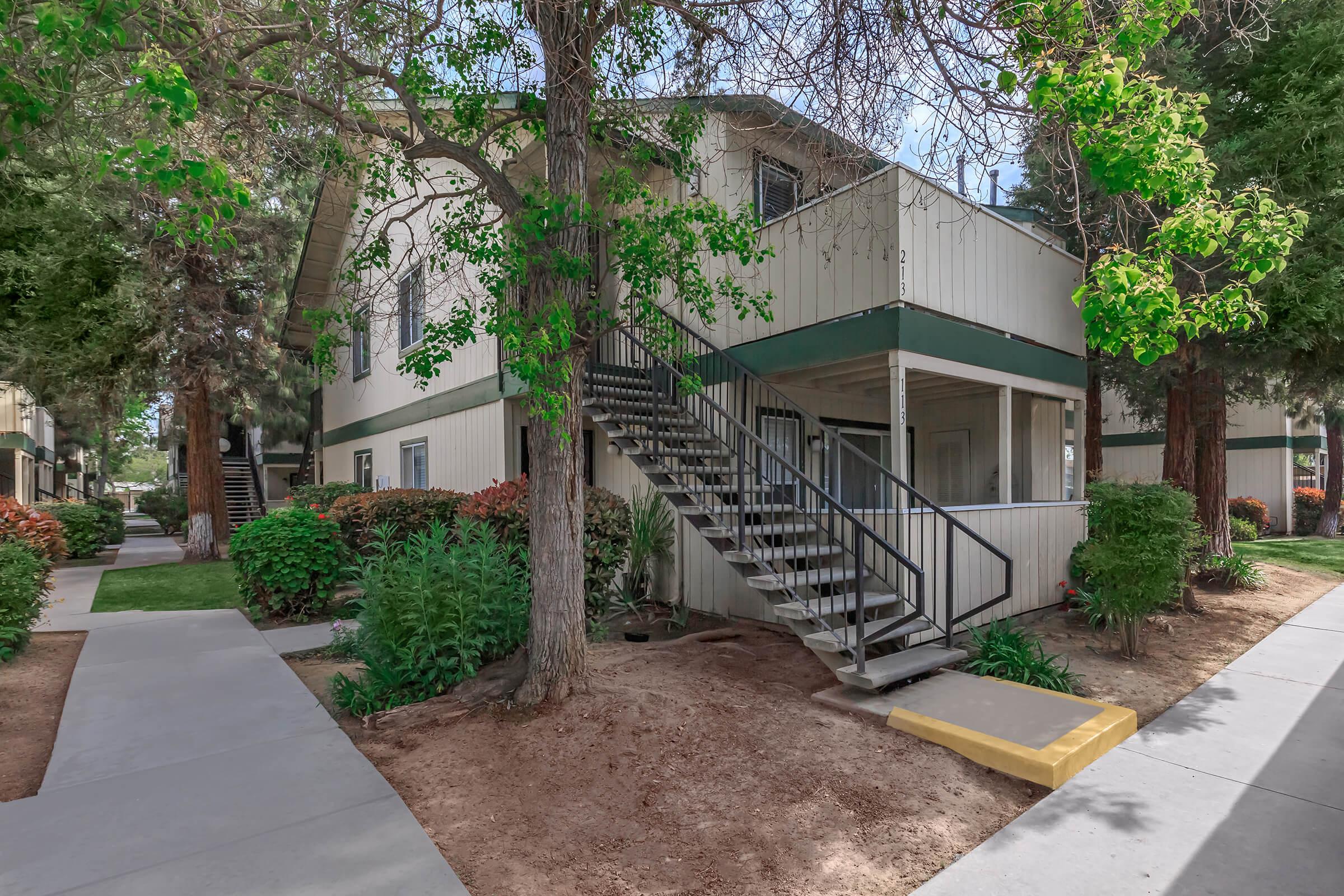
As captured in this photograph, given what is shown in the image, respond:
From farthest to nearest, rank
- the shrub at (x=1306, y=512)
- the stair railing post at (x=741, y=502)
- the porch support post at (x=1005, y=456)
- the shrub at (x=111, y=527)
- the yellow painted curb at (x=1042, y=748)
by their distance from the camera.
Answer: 1. the shrub at (x=1306, y=512)
2. the shrub at (x=111, y=527)
3. the porch support post at (x=1005, y=456)
4. the stair railing post at (x=741, y=502)
5. the yellow painted curb at (x=1042, y=748)

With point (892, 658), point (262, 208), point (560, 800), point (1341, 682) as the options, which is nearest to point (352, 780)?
point (560, 800)

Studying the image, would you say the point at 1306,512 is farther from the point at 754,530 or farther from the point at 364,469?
the point at 364,469

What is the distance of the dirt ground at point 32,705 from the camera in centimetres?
388

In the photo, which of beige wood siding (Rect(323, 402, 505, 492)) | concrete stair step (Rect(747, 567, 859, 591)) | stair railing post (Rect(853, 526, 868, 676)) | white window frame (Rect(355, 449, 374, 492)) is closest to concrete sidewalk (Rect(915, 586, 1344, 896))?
stair railing post (Rect(853, 526, 868, 676))

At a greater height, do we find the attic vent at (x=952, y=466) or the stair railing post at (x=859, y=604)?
the attic vent at (x=952, y=466)

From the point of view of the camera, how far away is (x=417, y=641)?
484 centimetres

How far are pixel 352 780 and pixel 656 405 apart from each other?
13.2 ft

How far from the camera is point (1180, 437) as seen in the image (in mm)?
9586

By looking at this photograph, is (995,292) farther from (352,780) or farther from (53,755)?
(53,755)

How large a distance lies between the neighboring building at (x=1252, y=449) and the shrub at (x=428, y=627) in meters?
18.4

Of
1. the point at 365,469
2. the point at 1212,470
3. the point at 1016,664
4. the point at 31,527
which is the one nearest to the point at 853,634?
the point at 1016,664

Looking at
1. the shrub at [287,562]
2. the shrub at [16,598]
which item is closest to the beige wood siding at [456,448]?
the shrub at [287,562]

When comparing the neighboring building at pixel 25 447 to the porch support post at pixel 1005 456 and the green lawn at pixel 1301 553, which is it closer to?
the porch support post at pixel 1005 456

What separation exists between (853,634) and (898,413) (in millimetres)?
2016
